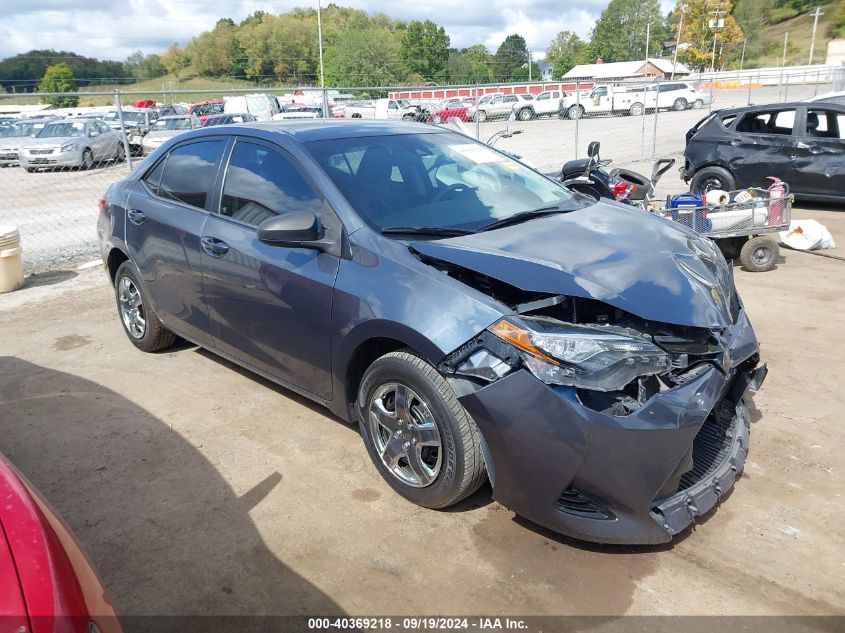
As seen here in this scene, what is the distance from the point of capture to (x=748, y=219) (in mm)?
6992

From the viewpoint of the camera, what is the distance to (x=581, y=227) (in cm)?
362

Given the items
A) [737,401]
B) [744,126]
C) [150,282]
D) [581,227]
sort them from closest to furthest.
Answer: [737,401], [581,227], [150,282], [744,126]

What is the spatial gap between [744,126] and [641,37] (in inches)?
5009

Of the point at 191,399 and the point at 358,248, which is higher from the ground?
the point at 358,248

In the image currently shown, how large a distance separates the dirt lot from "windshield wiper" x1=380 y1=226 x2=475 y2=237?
126 centimetres

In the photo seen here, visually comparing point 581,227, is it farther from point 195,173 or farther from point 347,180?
point 195,173

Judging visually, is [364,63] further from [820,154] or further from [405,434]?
[405,434]

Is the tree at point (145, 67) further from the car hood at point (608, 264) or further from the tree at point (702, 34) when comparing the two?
the car hood at point (608, 264)

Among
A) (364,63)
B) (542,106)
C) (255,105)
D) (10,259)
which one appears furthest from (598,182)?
(364,63)

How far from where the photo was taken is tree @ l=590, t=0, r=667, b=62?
12212 centimetres

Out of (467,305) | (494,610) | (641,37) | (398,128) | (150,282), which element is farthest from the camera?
(641,37)

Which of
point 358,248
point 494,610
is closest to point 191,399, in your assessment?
point 358,248

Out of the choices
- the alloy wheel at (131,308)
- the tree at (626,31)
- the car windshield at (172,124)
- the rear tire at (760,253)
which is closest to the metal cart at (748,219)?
the rear tire at (760,253)

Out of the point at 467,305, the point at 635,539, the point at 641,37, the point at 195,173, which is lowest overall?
the point at 635,539
